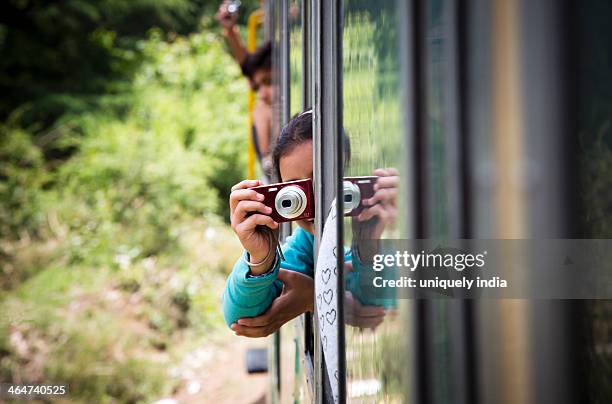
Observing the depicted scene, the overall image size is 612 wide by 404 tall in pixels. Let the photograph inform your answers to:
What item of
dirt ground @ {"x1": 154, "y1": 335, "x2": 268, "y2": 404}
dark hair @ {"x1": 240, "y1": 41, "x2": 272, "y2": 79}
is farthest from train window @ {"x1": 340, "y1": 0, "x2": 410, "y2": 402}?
dirt ground @ {"x1": 154, "y1": 335, "x2": 268, "y2": 404}

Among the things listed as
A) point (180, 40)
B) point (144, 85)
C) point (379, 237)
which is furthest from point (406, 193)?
point (180, 40)

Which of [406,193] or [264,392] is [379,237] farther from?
[264,392]

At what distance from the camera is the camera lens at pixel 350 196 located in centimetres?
69

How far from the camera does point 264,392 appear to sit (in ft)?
13.6

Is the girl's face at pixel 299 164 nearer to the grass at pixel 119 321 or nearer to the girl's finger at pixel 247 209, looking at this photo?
the girl's finger at pixel 247 209

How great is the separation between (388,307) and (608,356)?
0.20 metres

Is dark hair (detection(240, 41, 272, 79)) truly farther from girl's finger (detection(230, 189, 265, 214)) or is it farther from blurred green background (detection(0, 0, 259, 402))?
girl's finger (detection(230, 189, 265, 214))

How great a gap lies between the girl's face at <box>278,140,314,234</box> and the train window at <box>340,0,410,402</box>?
0.24 metres

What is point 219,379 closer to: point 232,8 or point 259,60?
point 259,60

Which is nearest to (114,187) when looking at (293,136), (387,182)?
(293,136)

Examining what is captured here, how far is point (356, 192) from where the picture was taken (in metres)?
0.69

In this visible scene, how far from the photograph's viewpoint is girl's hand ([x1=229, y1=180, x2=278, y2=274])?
2.91ft

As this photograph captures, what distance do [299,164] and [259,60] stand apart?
2328 millimetres

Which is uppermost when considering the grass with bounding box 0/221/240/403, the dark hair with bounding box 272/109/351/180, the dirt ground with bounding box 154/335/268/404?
the dark hair with bounding box 272/109/351/180
